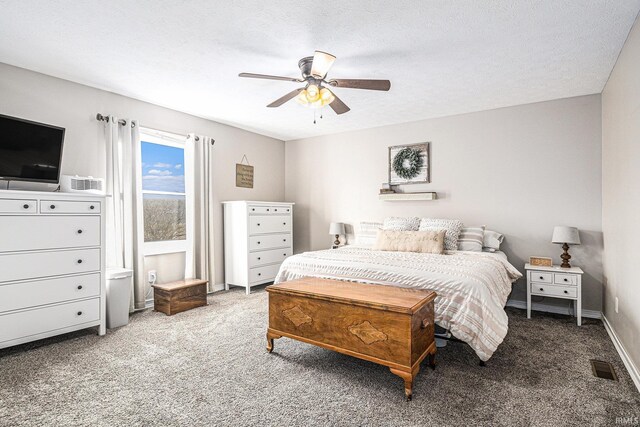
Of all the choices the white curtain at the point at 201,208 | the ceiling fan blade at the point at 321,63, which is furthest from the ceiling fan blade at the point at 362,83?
A: the white curtain at the point at 201,208

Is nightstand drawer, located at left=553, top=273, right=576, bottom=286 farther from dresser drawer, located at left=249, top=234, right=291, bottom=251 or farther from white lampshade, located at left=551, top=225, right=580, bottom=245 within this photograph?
dresser drawer, located at left=249, top=234, right=291, bottom=251

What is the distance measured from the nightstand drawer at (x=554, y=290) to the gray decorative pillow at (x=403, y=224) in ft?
4.71

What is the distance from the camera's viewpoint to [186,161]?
457 centimetres

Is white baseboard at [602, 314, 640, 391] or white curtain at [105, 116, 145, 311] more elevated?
white curtain at [105, 116, 145, 311]

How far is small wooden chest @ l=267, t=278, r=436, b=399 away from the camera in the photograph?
2.06 meters

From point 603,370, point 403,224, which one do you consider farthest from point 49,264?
point 603,370

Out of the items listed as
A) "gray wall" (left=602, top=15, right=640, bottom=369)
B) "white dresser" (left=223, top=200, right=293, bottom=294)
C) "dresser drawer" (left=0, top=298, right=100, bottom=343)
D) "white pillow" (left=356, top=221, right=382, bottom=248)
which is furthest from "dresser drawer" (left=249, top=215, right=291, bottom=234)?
"gray wall" (left=602, top=15, right=640, bottom=369)

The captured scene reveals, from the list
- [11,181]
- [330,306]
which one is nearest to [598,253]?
[330,306]

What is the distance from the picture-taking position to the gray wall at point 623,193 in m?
2.33

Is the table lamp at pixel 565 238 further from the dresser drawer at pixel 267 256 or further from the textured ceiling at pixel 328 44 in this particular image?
the dresser drawer at pixel 267 256

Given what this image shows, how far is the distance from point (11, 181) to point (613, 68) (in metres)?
5.38

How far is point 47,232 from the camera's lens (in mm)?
2795

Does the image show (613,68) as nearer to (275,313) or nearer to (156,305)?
(275,313)

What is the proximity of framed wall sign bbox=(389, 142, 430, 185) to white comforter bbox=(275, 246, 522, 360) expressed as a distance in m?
1.58
